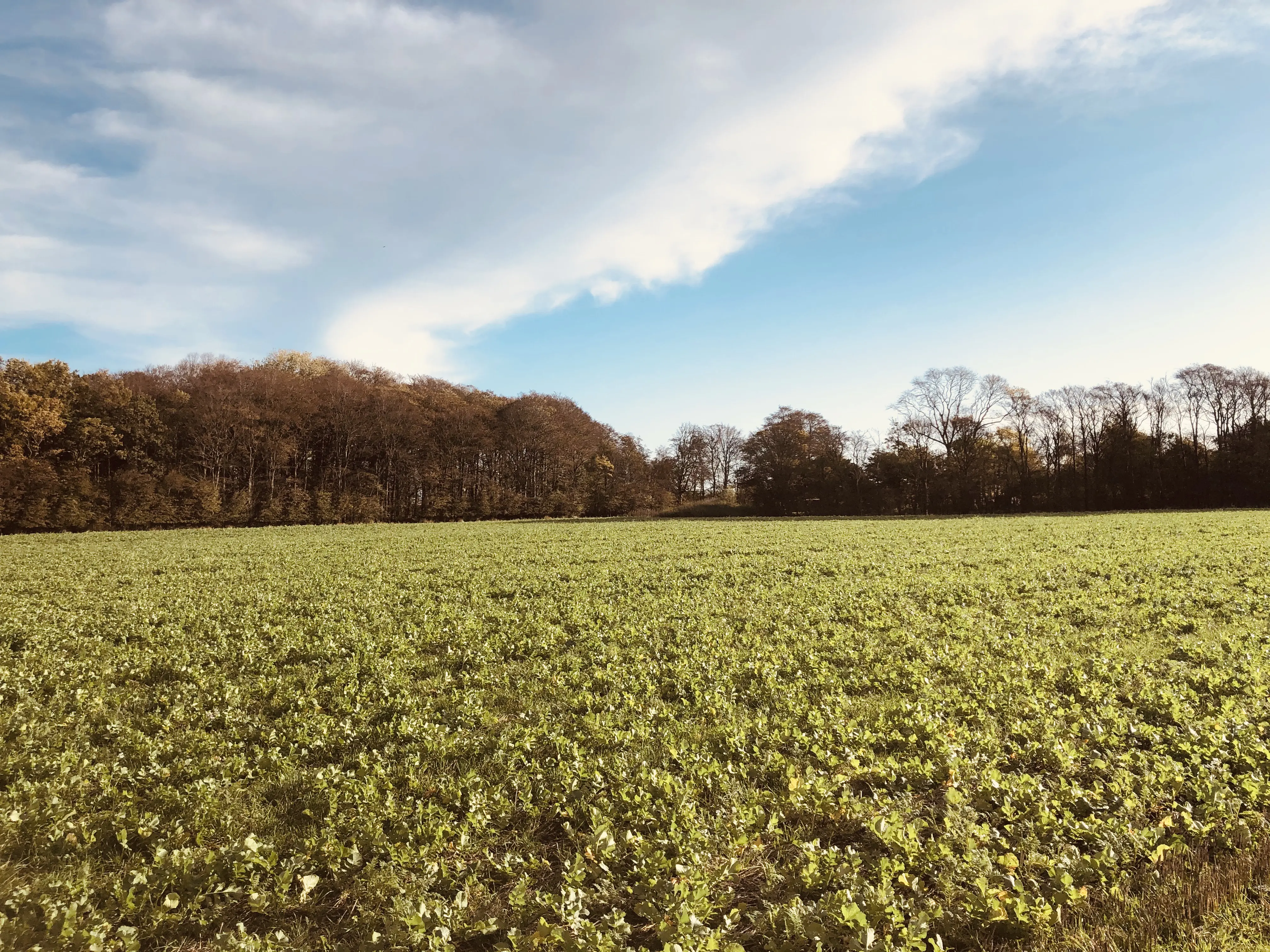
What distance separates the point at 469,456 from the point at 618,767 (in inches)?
2603

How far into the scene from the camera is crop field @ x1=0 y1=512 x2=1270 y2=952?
13.4 ft

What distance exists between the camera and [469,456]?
69.0 m

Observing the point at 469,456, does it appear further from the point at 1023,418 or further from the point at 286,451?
the point at 1023,418

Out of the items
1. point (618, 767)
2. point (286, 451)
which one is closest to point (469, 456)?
point (286, 451)

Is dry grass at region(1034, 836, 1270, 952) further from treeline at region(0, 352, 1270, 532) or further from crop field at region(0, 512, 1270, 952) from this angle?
treeline at region(0, 352, 1270, 532)

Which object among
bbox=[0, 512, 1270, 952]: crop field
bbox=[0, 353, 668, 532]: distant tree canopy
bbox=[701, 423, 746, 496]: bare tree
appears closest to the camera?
bbox=[0, 512, 1270, 952]: crop field

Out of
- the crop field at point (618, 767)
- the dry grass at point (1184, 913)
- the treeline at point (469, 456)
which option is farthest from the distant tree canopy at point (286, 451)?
the dry grass at point (1184, 913)

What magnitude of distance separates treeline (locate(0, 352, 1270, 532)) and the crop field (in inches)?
1741

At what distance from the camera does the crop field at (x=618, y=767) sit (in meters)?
4.09

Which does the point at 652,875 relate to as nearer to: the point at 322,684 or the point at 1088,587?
the point at 322,684

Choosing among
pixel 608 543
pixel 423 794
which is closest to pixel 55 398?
pixel 608 543

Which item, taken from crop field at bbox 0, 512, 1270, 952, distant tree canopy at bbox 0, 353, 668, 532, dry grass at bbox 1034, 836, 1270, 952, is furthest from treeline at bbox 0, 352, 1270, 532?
dry grass at bbox 1034, 836, 1270, 952

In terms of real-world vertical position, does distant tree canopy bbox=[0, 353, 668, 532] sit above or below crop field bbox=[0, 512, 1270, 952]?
above

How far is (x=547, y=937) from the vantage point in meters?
3.83
